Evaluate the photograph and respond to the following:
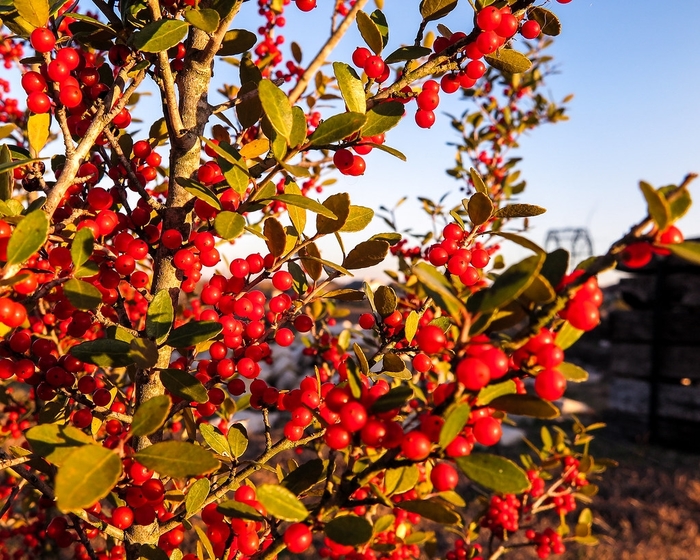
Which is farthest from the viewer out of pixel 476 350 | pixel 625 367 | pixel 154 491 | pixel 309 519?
pixel 625 367

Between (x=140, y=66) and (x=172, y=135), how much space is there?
164 millimetres

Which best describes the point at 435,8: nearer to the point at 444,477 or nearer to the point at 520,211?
the point at 520,211

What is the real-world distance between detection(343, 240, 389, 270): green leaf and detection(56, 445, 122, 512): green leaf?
622 mm

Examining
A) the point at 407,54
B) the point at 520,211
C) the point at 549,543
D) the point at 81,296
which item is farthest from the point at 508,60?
the point at 549,543

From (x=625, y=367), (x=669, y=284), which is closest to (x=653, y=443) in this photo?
(x=625, y=367)

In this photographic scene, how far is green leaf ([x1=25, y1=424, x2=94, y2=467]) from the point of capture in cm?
74

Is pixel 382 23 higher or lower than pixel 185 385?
higher

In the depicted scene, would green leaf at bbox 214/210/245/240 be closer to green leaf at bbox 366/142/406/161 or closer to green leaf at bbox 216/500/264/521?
green leaf at bbox 366/142/406/161

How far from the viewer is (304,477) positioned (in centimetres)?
88

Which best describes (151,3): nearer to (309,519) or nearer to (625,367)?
(309,519)

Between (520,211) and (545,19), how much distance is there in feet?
1.68

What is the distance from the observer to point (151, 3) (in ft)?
3.18

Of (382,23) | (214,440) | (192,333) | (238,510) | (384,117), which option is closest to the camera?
(238,510)

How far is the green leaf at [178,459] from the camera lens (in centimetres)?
69
